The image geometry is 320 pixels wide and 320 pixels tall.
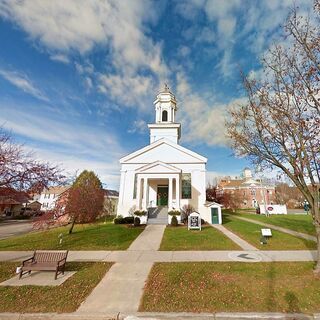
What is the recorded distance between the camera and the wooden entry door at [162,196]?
2553 cm

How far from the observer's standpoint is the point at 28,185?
9.16 m

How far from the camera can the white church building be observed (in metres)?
22.5

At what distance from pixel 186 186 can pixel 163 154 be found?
4.73m

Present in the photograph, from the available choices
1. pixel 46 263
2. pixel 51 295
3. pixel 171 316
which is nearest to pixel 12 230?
pixel 46 263

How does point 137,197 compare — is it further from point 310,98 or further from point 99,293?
point 310,98

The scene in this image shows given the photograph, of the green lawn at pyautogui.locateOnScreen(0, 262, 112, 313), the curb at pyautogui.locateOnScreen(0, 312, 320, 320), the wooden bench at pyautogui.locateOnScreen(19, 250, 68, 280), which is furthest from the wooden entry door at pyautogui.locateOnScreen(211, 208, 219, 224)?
the curb at pyautogui.locateOnScreen(0, 312, 320, 320)

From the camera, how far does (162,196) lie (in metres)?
25.9

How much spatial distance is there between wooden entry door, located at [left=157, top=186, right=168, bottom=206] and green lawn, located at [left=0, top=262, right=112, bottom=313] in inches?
703

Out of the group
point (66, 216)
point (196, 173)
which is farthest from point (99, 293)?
point (196, 173)

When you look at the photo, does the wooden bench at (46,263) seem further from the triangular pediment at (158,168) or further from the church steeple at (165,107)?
the church steeple at (165,107)

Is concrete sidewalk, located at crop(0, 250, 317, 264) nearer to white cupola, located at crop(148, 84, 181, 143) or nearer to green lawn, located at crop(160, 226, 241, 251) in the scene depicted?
green lawn, located at crop(160, 226, 241, 251)

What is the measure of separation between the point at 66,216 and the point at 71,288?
1161 cm

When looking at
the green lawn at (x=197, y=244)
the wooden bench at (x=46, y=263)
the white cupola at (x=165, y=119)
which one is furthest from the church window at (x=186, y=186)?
the wooden bench at (x=46, y=263)

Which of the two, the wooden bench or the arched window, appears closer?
the wooden bench
